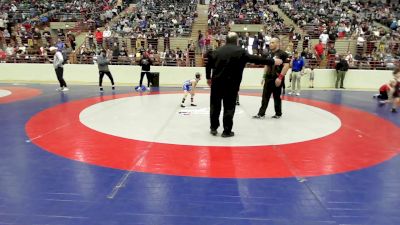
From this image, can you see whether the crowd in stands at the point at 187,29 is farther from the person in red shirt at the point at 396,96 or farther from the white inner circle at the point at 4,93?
the person in red shirt at the point at 396,96

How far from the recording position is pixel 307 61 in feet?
54.3


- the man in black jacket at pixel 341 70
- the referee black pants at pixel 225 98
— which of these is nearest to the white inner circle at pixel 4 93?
the referee black pants at pixel 225 98

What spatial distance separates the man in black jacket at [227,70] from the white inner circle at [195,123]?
0.62 m

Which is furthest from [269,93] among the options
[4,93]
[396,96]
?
[4,93]

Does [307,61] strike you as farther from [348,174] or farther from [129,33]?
[348,174]

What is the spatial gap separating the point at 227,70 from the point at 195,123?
1797 mm

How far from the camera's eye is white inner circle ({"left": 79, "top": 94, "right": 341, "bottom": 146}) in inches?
260

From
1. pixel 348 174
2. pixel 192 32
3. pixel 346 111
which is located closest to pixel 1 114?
pixel 348 174

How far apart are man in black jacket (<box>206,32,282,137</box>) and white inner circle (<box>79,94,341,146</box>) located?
2.02 ft

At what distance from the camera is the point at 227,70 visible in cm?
631

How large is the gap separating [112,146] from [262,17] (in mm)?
18628

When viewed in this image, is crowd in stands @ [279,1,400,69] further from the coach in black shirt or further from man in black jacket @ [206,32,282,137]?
man in black jacket @ [206,32,282,137]

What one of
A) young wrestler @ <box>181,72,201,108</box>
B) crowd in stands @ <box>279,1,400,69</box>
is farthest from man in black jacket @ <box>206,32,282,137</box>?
crowd in stands @ <box>279,1,400,69</box>

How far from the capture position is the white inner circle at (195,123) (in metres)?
6.60
